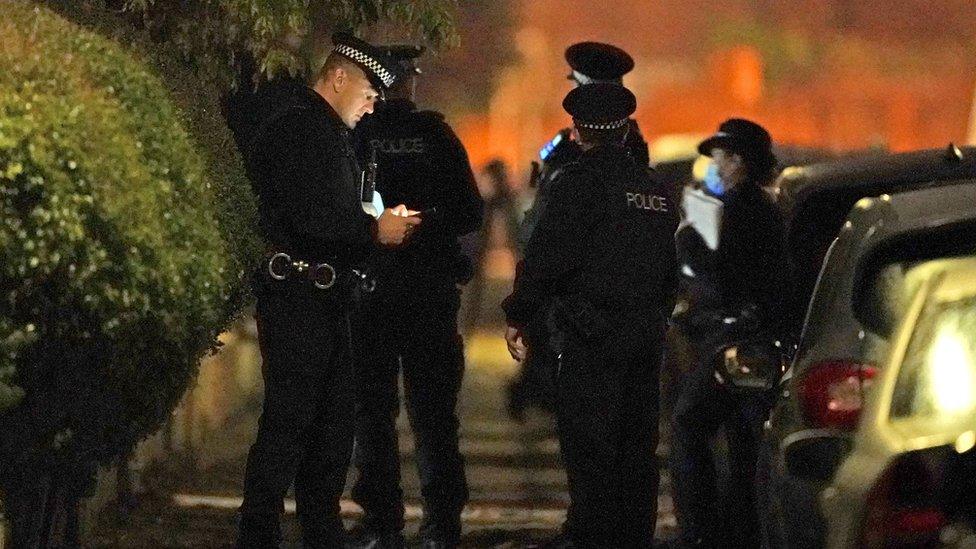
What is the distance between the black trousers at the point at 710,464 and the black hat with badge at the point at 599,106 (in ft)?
3.76

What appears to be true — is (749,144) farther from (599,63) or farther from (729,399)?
(729,399)

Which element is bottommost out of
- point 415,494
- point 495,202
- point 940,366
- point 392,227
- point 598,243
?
point 415,494

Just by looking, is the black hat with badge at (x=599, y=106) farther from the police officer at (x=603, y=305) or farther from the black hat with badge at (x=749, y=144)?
the black hat with badge at (x=749, y=144)

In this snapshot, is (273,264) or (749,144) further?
(749,144)

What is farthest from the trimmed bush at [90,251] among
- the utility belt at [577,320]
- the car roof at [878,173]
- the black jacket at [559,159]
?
the car roof at [878,173]

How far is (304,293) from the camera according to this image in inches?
234

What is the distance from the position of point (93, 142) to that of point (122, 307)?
16.5 inches

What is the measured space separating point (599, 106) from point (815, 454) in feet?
7.22

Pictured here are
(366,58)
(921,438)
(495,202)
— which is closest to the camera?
(921,438)

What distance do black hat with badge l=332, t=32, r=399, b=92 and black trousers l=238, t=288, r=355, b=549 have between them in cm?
79

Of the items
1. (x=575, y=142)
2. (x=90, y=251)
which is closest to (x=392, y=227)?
(x=575, y=142)

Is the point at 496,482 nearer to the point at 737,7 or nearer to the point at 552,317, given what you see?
the point at 552,317

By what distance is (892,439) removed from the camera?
389 cm

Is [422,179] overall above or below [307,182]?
above
